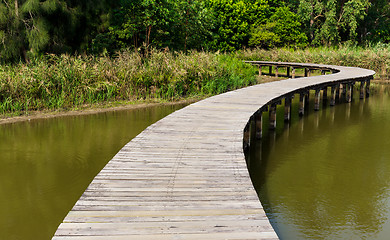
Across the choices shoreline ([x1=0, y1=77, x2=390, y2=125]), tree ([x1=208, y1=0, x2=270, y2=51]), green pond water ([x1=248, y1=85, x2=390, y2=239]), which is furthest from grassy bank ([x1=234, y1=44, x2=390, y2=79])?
shoreline ([x1=0, y1=77, x2=390, y2=125])

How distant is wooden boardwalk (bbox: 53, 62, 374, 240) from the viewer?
10.3 feet

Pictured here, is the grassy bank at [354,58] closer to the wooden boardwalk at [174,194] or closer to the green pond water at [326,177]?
the green pond water at [326,177]

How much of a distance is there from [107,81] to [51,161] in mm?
5385

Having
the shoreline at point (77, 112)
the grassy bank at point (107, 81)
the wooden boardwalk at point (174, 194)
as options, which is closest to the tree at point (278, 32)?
the grassy bank at point (107, 81)

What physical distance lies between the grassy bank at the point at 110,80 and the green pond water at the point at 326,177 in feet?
13.5

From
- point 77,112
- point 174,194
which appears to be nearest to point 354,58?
point 77,112

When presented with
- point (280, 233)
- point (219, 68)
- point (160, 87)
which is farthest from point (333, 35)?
point (280, 233)

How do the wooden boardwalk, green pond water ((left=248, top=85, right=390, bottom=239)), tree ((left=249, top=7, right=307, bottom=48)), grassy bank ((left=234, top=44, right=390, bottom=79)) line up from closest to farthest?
the wooden boardwalk < green pond water ((left=248, top=85, right=390, bottom=239)) < grassy bank ((left=234, top=44, right=390, bottom=79)) < tree ((left=249, top=7, right=307, bottom=48))

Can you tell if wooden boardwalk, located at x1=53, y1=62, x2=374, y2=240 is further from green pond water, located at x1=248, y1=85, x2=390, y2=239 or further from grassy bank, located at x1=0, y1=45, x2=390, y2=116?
grassy bank, located at x1=0, y1=45, x2=390, y2=116

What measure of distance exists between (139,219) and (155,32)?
18829 millimetres

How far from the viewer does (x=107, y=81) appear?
486 inches

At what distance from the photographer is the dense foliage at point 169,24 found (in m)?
13.7

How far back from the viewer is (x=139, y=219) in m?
3.33

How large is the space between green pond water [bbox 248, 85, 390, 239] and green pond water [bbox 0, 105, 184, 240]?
2929 millimetres
